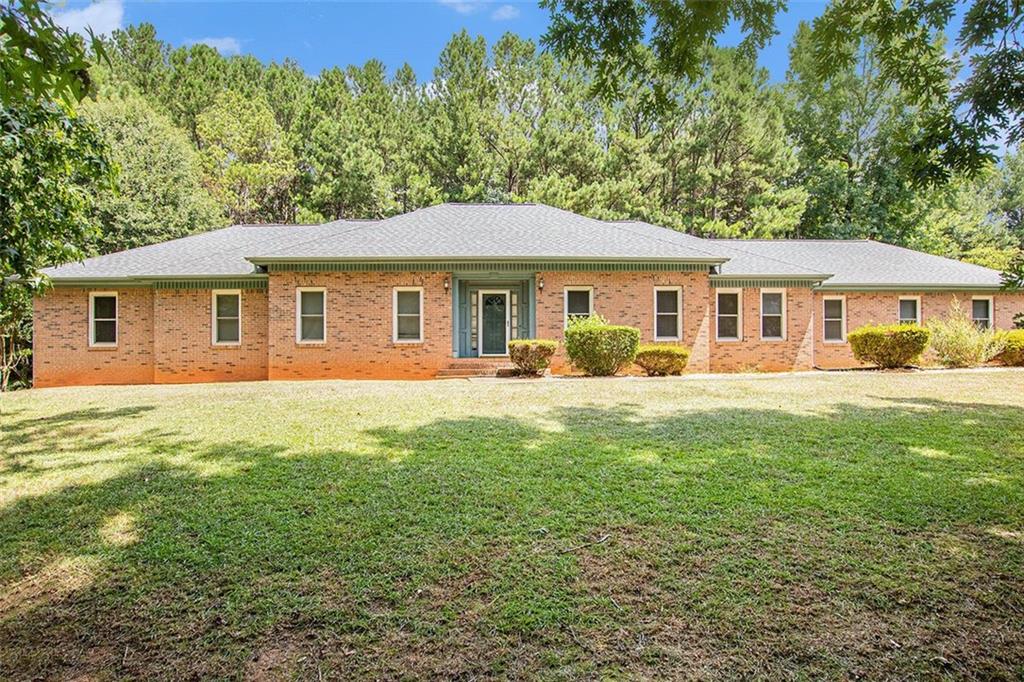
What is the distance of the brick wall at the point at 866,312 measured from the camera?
56.4 feet

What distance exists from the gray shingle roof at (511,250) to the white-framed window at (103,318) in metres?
0.64

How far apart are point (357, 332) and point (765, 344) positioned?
11770 mm

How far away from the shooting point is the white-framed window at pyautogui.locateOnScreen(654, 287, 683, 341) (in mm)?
15469

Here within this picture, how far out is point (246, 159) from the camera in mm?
31984

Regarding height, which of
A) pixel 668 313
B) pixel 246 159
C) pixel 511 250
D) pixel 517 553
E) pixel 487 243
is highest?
pixel 246 159

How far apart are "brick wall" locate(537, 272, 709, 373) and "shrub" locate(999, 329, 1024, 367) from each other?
7895 millimetres

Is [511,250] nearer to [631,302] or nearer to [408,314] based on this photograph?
[408,314]

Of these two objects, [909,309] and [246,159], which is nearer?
[909,309]

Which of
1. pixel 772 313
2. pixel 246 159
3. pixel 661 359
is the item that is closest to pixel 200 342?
pixel 661 359

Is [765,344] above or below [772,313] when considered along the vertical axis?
below

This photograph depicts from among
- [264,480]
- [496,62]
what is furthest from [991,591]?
[496,62]

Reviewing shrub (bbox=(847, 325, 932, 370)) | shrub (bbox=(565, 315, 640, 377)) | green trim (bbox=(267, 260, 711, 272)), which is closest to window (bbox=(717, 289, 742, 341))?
green trim (bbox=(267, 260, 711, 272))

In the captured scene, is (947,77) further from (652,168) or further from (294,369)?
(652,168)

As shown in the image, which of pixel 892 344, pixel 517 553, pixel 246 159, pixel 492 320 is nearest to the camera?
pixel 517 553
